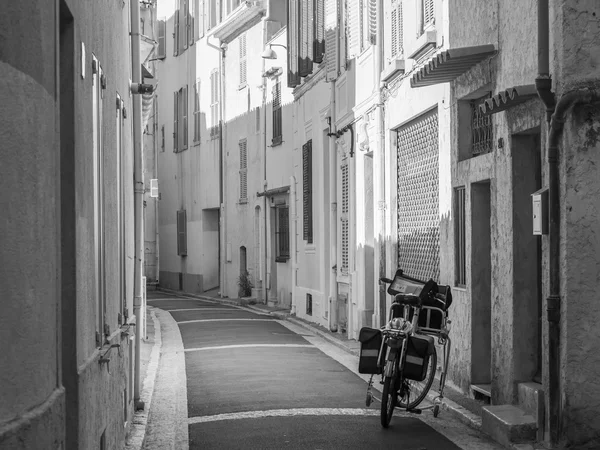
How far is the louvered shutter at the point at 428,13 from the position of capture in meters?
12.4

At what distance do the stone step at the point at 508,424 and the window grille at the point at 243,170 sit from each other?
21.7 metres

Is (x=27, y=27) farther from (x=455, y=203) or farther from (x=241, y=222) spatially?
(x=241, y=222)

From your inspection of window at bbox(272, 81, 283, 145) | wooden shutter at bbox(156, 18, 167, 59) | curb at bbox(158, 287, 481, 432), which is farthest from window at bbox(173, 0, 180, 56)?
window at bbox(272, 81, 283, 145)

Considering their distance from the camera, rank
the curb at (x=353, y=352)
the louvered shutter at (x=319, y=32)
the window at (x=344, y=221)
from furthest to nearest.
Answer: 1. the louvered shutter at (x=319, y=32)
2. the window at (x=344, y=221)
3. the curb at (x=353, y=352)

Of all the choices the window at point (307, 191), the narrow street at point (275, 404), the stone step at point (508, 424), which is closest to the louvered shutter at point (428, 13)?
the narrow street at point (275, 404)

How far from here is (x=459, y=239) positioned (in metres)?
11.4

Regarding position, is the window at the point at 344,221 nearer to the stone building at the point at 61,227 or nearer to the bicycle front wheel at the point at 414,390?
the bicycle front wheel at the point at 414,390

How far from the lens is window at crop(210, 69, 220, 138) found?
32.7 metres

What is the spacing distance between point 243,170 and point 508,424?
2270 cm

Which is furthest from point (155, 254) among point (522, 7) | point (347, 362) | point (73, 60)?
point (73, 60)

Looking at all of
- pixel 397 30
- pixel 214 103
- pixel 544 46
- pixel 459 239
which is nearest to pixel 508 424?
pixel 544 46

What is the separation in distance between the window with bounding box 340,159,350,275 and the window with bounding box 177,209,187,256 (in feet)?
58.6

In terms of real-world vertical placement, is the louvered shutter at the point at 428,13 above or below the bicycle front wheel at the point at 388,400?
above

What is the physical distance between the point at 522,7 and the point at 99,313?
4.76m
